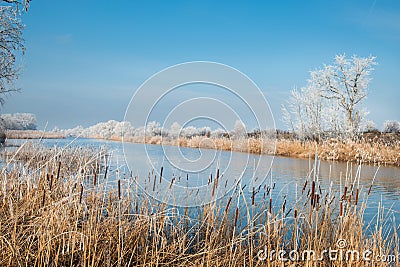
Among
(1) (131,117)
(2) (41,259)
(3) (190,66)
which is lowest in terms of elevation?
(2) (41,259)

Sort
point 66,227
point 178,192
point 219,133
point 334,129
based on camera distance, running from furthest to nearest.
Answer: point 334,129
point 219,133
point 178,192
point 66,227

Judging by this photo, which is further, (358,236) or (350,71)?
(350,71)

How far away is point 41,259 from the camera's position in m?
2.34

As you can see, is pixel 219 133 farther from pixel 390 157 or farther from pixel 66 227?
pixel 66 227

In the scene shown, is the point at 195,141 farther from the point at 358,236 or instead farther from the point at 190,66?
the point at 358,236

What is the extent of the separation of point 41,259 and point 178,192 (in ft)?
10.5

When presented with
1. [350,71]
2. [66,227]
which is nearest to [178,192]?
[66,227]

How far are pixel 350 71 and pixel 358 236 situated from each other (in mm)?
23502

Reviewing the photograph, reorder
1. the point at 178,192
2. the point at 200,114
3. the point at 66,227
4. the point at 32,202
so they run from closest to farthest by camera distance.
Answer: the point at 66,227 < the point at 32,202 < the point at 178,192 < the point at 200,114

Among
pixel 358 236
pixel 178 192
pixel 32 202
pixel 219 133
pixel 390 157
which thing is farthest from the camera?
pixel 219 133

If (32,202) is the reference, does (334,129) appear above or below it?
above

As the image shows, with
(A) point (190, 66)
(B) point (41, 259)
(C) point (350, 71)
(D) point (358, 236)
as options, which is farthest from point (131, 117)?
(C) point (350, 71)

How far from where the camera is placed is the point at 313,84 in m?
24.6

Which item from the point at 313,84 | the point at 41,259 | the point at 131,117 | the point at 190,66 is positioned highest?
the point at 313,84
